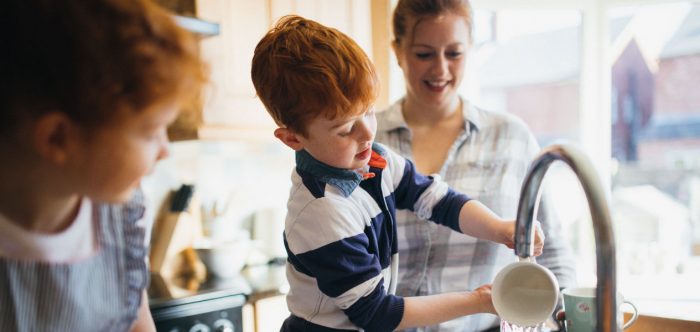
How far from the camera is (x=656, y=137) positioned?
2.61 m

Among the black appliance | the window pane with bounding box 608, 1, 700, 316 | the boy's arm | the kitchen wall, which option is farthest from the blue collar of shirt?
the window pane with bounding box 608, 1, 700, 316

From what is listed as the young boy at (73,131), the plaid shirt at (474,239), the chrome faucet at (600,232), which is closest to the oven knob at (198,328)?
the plaid shirt at (474,239)

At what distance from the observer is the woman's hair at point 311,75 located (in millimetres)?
776

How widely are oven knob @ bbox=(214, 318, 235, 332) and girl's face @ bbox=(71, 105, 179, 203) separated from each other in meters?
1.31

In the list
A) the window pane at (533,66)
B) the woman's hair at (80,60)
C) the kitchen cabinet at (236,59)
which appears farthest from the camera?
the window pane at (533,66)

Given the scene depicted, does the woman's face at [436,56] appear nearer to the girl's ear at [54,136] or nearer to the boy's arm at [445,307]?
the boy's arm at [445,307]

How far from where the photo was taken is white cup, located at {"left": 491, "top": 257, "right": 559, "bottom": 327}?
0.69m

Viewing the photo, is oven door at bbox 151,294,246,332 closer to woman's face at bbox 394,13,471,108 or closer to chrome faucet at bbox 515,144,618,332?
woman's face at bbox 394,13,471,108

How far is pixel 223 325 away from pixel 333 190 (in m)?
1.16

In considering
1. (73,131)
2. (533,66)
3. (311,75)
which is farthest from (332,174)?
(533,66)

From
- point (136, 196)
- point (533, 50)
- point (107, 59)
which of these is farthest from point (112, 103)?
point (533, 50)

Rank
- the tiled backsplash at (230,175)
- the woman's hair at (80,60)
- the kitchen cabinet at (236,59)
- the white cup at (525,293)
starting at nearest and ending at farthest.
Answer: the woman's hair at (80,60)
the white cup at (525,293)
the kitchen cabinet at (236,59)
the tiled backsplash at (230,175)

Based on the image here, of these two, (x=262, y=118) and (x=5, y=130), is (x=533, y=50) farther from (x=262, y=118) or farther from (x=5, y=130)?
(x=5, y=130)

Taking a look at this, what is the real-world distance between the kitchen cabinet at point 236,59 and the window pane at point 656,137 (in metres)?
1.44
